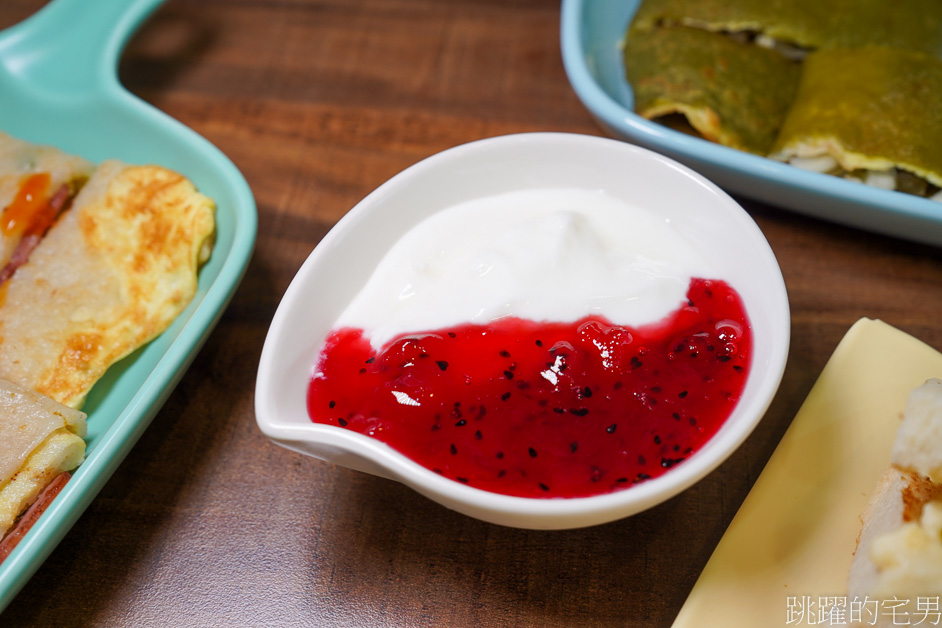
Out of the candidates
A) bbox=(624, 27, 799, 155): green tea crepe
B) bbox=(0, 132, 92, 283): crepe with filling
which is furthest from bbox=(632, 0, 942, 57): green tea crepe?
bbox=(0, 132, 92, 283): crepe with filling

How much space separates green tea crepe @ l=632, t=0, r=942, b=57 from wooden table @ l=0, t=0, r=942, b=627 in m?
0.59

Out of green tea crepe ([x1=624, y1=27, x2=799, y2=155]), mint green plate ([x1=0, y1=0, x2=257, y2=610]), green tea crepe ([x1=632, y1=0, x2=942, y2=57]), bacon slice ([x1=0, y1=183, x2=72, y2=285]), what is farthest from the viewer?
green tea crepe ([x1=632, y1=0, x2=942, y2=57])

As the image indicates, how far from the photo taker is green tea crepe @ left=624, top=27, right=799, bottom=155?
2211 millimetres

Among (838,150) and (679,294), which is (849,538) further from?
(838,150)

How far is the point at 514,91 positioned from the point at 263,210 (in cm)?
94

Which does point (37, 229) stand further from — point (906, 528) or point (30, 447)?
point (906, 528)

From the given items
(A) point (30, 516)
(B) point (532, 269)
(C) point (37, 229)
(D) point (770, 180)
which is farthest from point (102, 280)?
(D) point (770, 180)

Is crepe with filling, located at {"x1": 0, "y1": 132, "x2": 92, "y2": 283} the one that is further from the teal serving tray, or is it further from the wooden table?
the teal serving tray

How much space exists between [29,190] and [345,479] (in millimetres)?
1210

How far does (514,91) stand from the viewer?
2.48 m

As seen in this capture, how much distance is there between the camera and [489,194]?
1.72 m

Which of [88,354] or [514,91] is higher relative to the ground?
[514,91]

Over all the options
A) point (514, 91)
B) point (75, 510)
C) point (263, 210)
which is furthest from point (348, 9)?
point (75, 510)

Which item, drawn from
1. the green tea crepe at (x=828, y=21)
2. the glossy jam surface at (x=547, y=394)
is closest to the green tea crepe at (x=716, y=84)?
the green tea crepe at (x=828, y=21)
